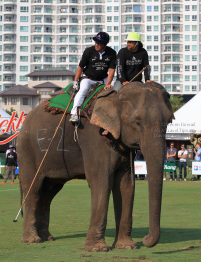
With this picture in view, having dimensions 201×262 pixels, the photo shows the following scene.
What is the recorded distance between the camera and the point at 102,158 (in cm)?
1072

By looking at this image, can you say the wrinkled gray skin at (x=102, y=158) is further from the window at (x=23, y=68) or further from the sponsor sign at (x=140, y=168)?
the window at (x=23, y=68)

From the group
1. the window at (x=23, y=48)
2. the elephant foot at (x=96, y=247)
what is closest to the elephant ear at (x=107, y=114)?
the elephant foot at (x=96, y=247)

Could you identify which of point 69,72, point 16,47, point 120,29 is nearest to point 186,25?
point 120,29

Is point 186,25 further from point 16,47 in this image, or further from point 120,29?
point 16,47

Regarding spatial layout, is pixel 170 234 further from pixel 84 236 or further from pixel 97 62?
pixel 97 62

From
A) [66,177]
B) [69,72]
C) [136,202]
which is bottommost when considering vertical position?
[136,202]

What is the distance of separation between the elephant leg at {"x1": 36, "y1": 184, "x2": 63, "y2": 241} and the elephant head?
2.81 meters

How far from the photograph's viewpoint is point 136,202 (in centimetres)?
2130

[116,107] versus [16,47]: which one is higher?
[16,47]

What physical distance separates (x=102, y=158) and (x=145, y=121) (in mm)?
1284

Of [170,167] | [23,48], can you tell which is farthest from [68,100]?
[23,48]

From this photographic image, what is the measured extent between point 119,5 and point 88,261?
161526 millimetres

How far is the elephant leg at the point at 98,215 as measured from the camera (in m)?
10.5

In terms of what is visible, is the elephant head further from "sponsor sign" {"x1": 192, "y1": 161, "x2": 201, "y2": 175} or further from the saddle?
"sponsor sign" {"x1": 192, "y1": 161, "x2": 201, "y2": 175}
